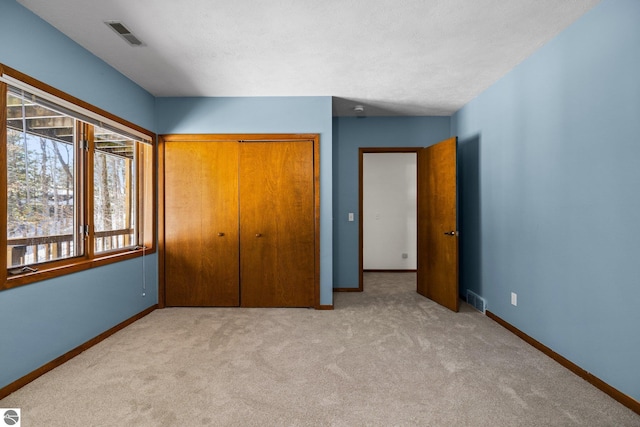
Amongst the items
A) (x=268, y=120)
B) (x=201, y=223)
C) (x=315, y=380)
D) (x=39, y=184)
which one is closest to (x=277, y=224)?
(x=201, y=223)

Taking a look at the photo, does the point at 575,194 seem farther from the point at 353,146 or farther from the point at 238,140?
the point at 238,140

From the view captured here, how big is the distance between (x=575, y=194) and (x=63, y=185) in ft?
12.6

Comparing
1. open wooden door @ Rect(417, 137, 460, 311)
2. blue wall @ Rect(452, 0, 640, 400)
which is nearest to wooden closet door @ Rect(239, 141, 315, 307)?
open wooden door @ Rect(417, 137, 460, 311)

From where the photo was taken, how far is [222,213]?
3762mm

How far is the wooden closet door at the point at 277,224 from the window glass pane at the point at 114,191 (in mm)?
1151

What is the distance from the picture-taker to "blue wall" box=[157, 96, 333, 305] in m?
3.75

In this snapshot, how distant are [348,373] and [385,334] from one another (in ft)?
2.67

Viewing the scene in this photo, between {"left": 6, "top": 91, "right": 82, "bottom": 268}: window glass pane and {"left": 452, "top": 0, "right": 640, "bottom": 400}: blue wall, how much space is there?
3.77m

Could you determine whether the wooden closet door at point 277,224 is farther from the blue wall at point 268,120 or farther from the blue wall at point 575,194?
the blue wall at point 575,194

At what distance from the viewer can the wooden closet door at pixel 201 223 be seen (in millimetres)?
3756

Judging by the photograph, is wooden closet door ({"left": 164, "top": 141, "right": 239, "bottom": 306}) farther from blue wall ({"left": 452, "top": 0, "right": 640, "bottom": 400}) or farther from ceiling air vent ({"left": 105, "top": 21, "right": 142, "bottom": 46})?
blue wall ({"left": 452, "top": 0, "right": 640, "bottom": 400})

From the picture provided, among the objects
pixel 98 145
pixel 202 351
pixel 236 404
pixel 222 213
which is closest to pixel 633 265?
pixel 236 404

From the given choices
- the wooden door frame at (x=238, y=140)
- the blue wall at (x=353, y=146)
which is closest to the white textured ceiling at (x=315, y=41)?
the wooden door frame at (x=238, y=140)

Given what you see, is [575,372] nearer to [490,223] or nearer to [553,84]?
[490,223]
